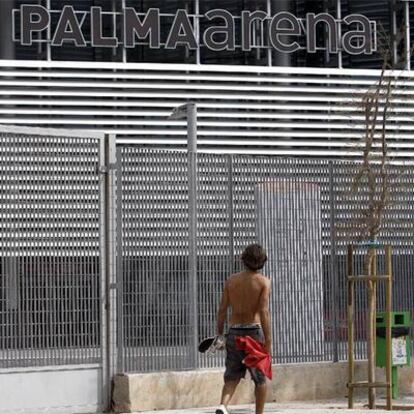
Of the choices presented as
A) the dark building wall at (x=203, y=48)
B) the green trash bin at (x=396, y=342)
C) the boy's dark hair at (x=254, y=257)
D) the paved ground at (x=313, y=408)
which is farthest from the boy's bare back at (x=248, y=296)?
the dark building wall at (x=203, y=48)

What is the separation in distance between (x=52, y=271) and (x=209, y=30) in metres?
16.0

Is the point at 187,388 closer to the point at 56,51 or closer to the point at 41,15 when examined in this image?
the point at 41,15

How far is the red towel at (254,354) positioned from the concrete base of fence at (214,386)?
2398 millimetres

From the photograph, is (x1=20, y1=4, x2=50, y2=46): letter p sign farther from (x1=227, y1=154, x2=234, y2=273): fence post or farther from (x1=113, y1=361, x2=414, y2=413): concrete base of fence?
(x1=113, y1=361, x2=414, y2=413): concrete base of fence

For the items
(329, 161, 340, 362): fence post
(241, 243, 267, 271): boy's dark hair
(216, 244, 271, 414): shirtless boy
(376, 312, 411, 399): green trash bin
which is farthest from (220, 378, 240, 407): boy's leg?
(329, 161, 340, 362): fence post

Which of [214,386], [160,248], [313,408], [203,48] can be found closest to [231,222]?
[160,248]

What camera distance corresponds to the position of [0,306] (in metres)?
15.5

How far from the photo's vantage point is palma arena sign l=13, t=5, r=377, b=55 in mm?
30078

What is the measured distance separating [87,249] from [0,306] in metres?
1.24

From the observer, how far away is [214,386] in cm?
1680

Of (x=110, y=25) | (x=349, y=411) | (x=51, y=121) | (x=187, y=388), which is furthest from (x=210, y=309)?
(x=110, y=25)

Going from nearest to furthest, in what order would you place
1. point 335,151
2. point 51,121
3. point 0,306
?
point 0,306 → point 51,121 → point 335,151

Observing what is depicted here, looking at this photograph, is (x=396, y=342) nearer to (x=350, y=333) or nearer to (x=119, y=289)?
(x=350, y=333)

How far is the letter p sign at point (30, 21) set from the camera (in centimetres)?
2989
